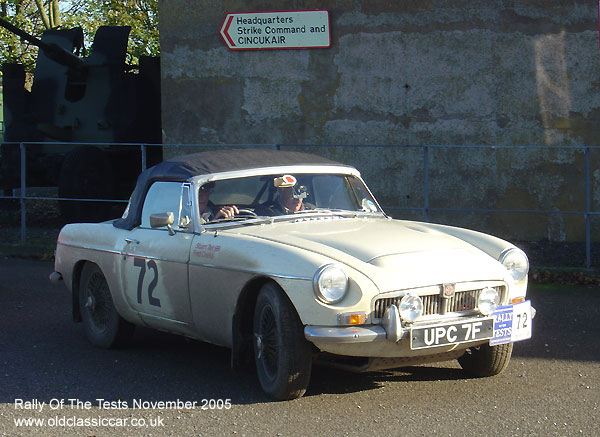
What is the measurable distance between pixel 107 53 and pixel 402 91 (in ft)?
21.7

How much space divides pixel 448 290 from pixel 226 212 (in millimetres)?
1768

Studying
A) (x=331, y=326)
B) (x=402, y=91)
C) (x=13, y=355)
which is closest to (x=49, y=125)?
(x=402, y=91)

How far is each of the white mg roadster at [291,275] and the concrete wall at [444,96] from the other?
5956 millimetres

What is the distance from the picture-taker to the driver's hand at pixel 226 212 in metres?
6.49

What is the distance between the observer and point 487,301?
559cm

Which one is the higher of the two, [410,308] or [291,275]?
[291,275]

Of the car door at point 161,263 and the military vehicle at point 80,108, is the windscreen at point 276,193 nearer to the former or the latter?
the car door at point 161,263

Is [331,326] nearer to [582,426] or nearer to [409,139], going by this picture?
[582,426]

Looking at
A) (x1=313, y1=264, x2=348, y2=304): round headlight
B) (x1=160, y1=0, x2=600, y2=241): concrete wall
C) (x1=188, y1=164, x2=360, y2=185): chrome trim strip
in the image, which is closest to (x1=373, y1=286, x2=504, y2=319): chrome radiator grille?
(x1=313, y1=264, x2=348, y2=304): round headlight

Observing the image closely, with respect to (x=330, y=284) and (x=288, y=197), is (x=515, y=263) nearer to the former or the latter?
(x=330, y=284)

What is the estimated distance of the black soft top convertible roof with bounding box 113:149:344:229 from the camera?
6680mm

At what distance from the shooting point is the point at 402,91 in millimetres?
12945

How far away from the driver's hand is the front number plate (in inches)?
70.0

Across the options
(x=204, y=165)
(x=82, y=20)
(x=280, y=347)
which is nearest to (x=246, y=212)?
(x=204, y=165)
